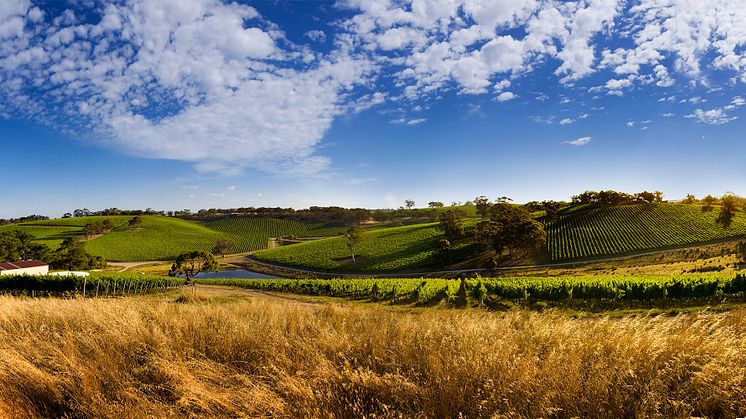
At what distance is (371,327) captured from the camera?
296 inches

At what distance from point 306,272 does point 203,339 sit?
78.8 m

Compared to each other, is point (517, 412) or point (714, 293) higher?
point (517, 412)

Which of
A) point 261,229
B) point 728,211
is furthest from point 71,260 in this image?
→ point 728,211

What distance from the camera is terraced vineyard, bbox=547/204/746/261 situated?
66.8 m

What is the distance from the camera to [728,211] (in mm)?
75438

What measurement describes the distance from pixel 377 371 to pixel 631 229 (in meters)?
88.1

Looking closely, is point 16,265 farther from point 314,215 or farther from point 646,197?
point 646,197

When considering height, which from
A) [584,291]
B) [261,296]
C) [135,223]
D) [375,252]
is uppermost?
[135,223]

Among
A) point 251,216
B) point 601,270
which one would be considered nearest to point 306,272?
point 601,270

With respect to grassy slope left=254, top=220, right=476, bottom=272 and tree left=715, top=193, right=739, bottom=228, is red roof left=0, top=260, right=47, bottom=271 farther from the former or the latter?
tree left=715, top=193, right=739, bottom=228

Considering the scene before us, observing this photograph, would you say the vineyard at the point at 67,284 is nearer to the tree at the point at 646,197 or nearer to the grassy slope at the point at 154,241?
the grassy slope at the point at 154,241

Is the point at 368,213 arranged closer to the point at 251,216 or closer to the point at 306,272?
the point at 251,216

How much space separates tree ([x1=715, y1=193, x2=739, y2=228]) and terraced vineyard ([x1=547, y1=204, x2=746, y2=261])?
90 centimetres

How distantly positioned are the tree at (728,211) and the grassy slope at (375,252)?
56.1 meters
